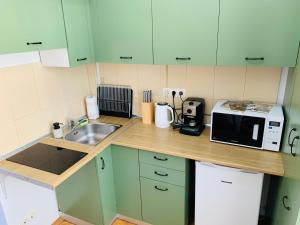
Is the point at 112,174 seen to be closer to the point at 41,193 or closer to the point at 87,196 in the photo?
the point at 87,196

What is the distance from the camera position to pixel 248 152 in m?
1.74

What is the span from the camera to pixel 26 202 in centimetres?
205

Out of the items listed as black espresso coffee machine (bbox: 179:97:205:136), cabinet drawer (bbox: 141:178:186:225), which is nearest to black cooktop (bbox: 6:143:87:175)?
cabinet drawer (bbox: 141:178:186:225)

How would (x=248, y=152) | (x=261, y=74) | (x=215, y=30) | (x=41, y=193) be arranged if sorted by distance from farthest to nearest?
1. (x=41, y=193)
2. (x=261, y=74)
3. (x=248, y=152)
4. (x=215, y=30)

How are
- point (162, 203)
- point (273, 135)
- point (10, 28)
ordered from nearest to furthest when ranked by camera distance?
point (10, 28) → point (273, 135) → point (162, 203)

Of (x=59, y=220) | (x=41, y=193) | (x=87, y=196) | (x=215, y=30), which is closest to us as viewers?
(x=215, y=30)

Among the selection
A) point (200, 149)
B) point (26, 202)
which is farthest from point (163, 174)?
point (26, 202)

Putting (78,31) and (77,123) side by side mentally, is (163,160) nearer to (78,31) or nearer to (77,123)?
(77,123)

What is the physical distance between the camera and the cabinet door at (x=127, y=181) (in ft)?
6.59

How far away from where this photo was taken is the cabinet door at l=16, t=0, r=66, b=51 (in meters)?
1.48

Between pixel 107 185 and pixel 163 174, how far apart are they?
51 centimetres

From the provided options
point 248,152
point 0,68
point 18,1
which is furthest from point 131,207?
point 18,1

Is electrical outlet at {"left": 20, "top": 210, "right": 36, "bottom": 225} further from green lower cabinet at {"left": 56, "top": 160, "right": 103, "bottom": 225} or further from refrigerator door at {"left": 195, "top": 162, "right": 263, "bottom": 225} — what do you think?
refrigerator door at {"left": 195, "top": 162, "right": 263, "bottom": 225}

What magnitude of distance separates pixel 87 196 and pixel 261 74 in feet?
5.74
